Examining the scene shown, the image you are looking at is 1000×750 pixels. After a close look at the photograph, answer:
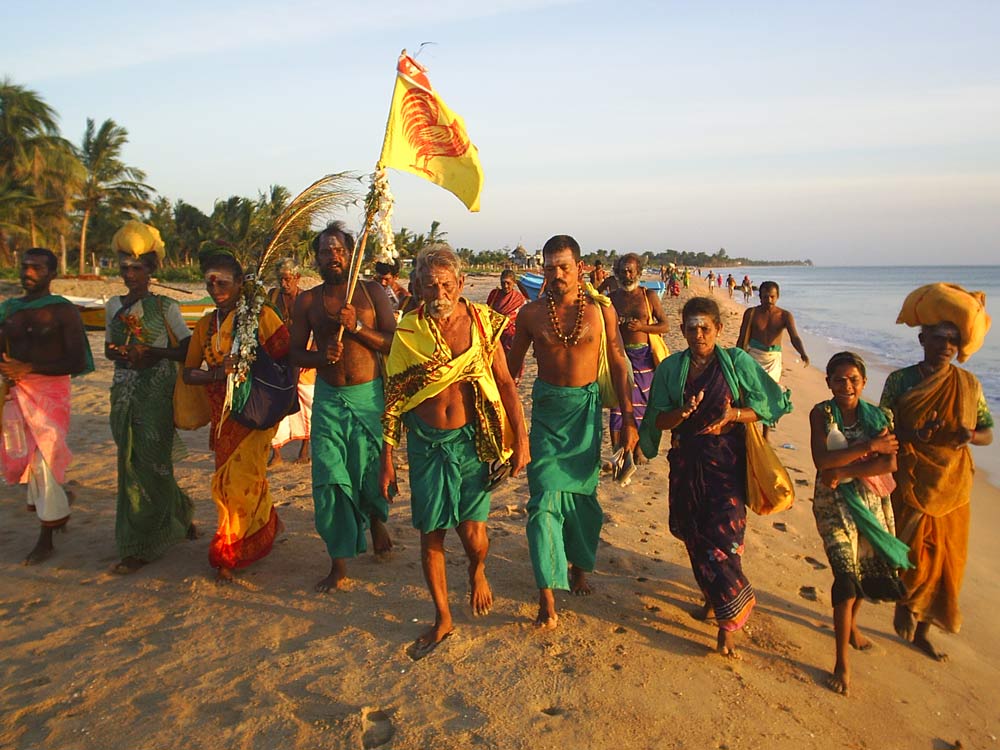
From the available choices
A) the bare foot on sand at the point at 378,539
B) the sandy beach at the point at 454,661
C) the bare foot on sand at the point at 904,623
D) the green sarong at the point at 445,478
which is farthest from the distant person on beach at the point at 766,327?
the green sarong at the point at 445,478

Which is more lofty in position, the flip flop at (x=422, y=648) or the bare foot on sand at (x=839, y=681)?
the flip flop at (x=422, y=648)

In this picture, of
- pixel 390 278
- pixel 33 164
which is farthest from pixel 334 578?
pixel 33 164

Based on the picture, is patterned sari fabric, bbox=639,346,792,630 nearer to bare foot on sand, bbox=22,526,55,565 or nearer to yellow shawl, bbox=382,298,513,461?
yellow shawl, bbox=382,298,513,461

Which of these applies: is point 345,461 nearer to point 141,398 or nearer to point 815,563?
point 141,398

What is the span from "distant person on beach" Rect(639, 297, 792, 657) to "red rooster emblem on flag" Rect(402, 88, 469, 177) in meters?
1.65

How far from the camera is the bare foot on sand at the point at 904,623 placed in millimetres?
3929

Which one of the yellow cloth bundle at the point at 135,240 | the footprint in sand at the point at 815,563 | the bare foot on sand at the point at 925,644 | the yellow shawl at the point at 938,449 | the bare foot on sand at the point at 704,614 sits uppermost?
the yellow cloth bundle at the point at 135,240

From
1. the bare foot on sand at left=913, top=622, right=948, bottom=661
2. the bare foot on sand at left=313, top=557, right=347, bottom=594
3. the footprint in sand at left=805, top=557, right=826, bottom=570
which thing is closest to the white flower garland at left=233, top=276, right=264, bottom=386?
the bare foot on sand at left=313, top=557, right=347, bottom=594

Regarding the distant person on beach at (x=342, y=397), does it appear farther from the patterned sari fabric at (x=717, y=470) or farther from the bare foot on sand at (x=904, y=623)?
the bare foot on sand at (x=904, y=623)

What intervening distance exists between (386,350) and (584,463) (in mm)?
1380

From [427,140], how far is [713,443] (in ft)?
7.72

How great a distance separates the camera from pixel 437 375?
3666mm

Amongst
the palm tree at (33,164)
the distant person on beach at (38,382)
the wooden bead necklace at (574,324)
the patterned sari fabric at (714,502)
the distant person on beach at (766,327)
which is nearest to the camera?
the patterned sari fabric at (714,502)

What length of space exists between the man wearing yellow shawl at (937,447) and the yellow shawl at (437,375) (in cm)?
207
